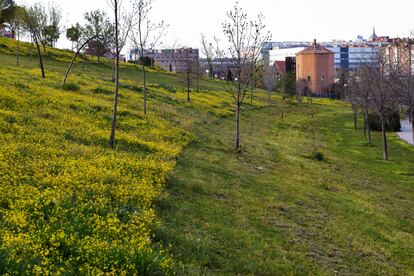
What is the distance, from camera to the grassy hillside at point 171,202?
7.15 meters

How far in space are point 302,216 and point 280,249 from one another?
314 cm

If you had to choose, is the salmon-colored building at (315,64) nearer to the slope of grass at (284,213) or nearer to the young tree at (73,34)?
→ the young tree at (73,34)

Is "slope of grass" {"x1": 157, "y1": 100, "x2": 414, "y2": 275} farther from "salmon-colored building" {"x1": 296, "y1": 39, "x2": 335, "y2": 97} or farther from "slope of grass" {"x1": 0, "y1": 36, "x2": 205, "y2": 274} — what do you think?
"salmon-colored building" {"x1": 296, "y1": 39, "x2": 335, "y2": 97}

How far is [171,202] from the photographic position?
10.8 m

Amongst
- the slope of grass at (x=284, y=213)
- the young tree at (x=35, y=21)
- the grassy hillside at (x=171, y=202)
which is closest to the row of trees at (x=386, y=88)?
the slope of grass at (x=284, y=213)

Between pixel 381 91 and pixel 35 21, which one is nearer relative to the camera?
pixel 381 91

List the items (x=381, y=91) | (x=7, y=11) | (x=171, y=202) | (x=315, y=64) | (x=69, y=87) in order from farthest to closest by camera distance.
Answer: (x=315, y=64)
(x=7, y=11)
(x=381, y=91)
(x=69, y=87)
(x=171, y=202)

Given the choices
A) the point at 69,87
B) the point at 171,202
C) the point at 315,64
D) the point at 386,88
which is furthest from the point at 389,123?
the point at 315,64

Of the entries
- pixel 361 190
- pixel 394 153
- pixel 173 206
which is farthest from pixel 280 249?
pixel 394 153

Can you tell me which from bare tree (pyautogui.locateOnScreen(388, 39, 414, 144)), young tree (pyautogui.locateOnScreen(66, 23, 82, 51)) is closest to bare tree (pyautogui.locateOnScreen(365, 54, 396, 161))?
bare tree (pyautogui.locateOnScreen(388, 39, 414, 144))

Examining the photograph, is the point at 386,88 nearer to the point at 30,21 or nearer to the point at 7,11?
the point at 30,21

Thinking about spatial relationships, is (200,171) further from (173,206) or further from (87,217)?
(87,217)

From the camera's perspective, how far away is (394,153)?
29.0 meters

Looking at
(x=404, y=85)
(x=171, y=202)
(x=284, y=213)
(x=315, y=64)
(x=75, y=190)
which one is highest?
(x=315, y=64)
